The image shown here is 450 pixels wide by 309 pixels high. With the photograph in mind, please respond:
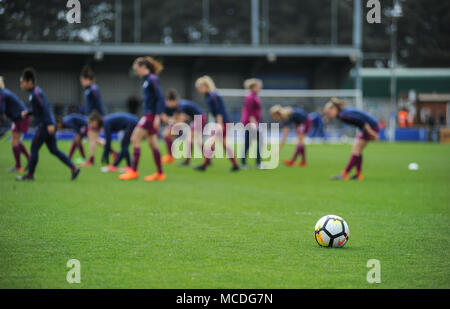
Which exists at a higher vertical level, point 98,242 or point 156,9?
point 156,9

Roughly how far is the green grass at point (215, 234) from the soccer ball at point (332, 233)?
119 millimetres

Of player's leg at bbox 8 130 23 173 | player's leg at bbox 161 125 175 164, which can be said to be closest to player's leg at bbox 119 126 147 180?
player's leg at bbox 8 130 23 173

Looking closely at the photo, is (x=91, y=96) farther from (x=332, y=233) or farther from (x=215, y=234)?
(x=332, y=233)

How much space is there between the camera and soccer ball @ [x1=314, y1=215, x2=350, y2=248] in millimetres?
5375

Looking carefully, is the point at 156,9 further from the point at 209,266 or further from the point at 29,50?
the point at 209,266

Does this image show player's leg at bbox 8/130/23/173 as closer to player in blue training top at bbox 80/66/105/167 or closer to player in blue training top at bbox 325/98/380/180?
player in blue training top at bbox 80/66/105/167

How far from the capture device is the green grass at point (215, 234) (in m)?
4.30

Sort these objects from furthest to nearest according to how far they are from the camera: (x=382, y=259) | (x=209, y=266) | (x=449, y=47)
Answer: (x=449, y=47)
(x=382, y=259)
(x=209, y=266)

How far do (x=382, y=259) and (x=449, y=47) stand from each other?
46180 millimetres

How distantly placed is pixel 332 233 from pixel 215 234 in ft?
4.08

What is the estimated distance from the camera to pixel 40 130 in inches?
400

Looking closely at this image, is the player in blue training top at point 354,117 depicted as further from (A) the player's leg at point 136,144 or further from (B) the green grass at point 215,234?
(A) the player's leg at point 136,144

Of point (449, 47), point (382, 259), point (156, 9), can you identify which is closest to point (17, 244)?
point (382, 259)

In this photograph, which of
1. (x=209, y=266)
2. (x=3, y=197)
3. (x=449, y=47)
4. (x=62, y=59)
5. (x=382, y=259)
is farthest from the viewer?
(x=449, y=47)
